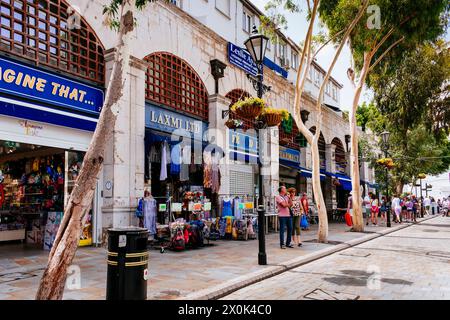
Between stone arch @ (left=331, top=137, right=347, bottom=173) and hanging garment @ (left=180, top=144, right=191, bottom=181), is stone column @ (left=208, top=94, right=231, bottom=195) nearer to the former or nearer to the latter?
hanging garment @ (left=180, top=144, right=191, bottom=181)

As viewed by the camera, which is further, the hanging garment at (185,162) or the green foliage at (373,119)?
the green foliage at (373,119)

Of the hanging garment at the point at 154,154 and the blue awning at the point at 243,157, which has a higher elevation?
the blue awning at the point at 243,157

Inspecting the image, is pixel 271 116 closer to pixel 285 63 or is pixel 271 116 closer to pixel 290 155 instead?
pixel 290 155

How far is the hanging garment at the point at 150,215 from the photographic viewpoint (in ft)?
34.3

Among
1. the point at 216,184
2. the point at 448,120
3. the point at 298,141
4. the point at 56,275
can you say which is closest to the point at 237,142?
the point at 216,184

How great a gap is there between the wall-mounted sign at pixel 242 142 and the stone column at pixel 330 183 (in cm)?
1123

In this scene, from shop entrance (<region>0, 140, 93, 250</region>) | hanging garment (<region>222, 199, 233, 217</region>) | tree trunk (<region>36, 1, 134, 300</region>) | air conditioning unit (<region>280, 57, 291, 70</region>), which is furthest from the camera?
air conditioning unit (<region>280, 57, 291, 70</region>)

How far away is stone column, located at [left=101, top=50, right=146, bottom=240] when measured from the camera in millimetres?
10492

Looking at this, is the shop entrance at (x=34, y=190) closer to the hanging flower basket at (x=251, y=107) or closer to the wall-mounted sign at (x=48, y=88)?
the wall-mounted sign at (x=48, y=88)

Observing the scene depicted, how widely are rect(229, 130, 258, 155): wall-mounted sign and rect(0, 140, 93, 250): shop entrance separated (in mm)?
7105

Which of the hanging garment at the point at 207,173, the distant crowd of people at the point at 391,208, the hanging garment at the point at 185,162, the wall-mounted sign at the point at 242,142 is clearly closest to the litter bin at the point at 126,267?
Answer: the hanging garment at the point at 185,162

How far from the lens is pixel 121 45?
4891 millimetres

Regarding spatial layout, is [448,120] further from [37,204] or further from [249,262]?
[37,204]

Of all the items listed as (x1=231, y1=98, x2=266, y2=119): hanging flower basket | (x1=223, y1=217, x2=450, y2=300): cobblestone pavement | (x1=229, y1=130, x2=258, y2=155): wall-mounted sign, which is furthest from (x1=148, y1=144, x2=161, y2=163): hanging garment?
(x1=223, y1=217, x2=450, y2=300): cobblestone pavement
